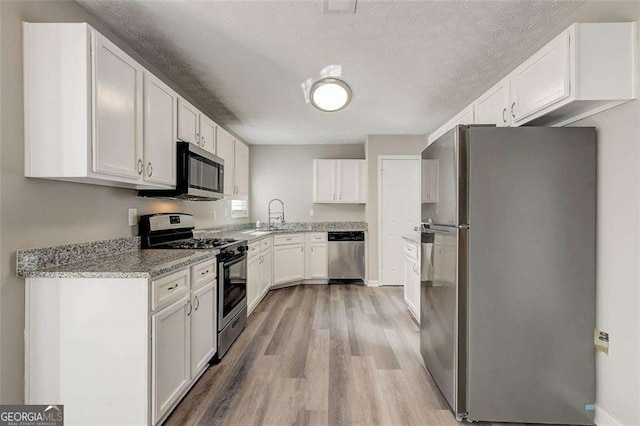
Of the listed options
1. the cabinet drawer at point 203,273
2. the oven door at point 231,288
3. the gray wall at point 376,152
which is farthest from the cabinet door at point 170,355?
the gray wall at point 376,152

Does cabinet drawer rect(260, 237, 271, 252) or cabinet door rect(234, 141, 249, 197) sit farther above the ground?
cabinet door rect(234, 141, 249, 197)

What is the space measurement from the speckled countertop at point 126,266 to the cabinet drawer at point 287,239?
2.67 meters

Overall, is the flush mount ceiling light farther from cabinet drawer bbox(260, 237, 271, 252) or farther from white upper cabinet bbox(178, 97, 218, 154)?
cabinet drawer bbox(260, 237, 271, 252)

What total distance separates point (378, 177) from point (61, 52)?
4238 mm

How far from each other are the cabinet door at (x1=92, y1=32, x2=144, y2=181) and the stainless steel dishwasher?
368cm

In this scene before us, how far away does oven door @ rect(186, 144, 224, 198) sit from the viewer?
8.46 ft

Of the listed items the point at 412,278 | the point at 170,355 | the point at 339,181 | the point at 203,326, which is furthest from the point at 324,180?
the point at 170,355

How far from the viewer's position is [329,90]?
10.2 feet

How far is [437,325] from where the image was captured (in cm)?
216

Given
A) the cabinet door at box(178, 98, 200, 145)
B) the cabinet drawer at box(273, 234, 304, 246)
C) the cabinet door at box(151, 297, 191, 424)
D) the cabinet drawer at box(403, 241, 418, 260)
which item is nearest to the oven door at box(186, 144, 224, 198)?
the cabinet door at box(178, 98, 200, 145)

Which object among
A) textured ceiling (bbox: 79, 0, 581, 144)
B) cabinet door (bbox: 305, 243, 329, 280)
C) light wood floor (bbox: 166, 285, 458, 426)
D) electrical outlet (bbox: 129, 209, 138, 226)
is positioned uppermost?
textured ceiling (bbox: 79, 0, 581, 144)

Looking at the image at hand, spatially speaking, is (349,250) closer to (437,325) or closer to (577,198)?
(437,325)

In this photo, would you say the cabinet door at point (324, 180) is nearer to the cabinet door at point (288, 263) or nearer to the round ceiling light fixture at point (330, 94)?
the cabinet door at point (288, 263)

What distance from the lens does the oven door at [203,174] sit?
8.46ft
